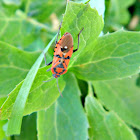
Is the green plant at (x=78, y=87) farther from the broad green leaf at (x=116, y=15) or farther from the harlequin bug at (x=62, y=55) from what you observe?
the broad green leaf at (x=116, y=15)

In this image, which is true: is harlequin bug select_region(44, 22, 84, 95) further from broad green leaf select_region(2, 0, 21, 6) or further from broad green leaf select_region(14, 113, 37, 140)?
broad green leaf select_region(2, 0, 21, 6)

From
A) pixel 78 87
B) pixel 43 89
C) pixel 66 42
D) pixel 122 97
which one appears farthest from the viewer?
pixel 122 97

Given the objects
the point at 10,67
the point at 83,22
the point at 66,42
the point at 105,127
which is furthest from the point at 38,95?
the point at 105,127

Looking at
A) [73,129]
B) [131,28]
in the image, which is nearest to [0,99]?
[73,129]

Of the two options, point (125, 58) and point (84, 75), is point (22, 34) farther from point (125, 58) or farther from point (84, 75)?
point (125, 58)

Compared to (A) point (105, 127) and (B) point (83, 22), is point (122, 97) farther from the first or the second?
(B) point (83, 22)

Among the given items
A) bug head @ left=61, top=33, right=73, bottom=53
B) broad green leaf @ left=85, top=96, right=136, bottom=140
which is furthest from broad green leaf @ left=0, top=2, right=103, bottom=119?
broad green leaf @ left=85, top=96, right=136, bottom=140

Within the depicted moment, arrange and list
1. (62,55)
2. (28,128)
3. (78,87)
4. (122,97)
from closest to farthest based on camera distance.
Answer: (62,55), (78,87), (28,128), (122,97)
